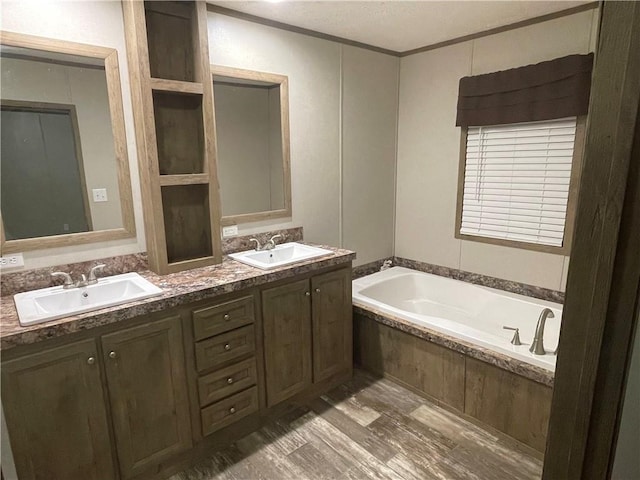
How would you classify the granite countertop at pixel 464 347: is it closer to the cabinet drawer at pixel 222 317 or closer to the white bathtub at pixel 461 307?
the white bathtub at pixel 461 307

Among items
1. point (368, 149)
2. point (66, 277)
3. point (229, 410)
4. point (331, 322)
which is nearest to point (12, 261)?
point (66, 277)

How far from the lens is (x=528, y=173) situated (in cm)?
285

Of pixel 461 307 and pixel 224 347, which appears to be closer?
pixel 224 347

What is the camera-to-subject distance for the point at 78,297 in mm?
1923

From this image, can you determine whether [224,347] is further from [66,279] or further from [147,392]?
[66,279]

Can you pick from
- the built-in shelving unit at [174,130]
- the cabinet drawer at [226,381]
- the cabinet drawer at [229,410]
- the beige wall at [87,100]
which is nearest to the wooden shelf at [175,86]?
the built-in shelving unit at [174,130]

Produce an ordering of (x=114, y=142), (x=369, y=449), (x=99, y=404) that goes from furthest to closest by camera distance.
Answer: (x=369, y=449), (x=114, y=142), (x=99, y=404)

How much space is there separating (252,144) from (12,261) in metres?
1.53

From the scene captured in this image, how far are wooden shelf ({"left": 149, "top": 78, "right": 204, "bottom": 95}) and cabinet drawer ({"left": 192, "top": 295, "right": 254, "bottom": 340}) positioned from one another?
46.5 inches

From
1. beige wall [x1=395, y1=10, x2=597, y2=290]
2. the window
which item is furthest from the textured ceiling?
the window

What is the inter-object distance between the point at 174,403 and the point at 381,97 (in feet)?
9.31

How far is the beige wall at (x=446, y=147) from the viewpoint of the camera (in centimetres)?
271

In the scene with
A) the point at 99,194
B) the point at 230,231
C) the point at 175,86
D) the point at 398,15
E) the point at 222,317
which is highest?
the point at 398,15

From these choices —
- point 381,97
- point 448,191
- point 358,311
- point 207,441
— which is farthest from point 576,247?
point 381,97
